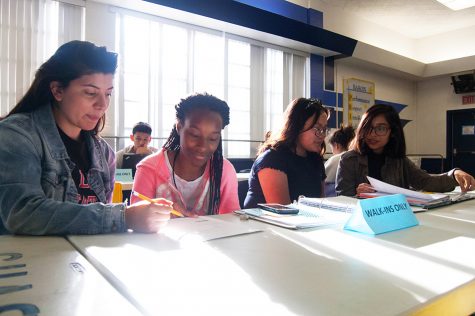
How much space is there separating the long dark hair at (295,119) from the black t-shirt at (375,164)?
46cm

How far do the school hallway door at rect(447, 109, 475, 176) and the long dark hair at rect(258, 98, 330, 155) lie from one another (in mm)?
5692

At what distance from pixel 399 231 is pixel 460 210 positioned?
0.49 m

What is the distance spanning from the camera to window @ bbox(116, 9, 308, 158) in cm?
384

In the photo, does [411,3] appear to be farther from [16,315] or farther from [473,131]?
[16,315]

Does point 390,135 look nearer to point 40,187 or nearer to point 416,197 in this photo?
point 416,197

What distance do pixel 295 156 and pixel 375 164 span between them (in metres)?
0.58

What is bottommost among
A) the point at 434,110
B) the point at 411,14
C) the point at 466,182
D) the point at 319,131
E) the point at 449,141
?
the point at 466,182

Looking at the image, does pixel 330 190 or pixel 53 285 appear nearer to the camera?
pixel 53 285

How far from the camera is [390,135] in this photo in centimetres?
191

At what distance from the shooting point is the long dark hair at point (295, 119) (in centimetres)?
161

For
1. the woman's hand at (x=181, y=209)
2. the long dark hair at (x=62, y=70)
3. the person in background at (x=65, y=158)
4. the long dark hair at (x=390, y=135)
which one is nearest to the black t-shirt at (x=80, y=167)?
the person in background at (x=65, y=158)

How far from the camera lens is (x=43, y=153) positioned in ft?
3.10

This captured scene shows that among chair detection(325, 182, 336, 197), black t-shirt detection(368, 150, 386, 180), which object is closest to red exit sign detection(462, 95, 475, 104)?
chair detection(325, 182, 336, 197)

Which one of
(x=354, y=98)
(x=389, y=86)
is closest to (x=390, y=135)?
(x=354, y=98)
